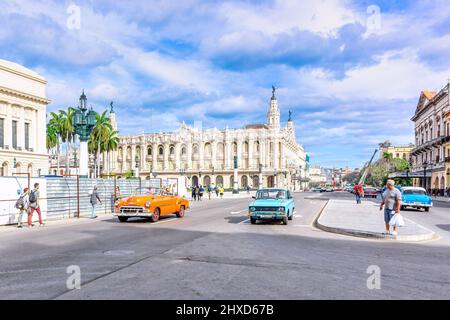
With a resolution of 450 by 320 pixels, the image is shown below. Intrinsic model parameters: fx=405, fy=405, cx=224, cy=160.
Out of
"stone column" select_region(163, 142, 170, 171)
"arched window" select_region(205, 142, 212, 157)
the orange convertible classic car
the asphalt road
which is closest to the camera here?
the asphalt road

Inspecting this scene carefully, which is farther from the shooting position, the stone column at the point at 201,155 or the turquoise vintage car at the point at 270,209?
the stone column at the point at 201,155

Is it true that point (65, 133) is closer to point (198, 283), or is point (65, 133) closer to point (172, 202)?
point (172, 202)

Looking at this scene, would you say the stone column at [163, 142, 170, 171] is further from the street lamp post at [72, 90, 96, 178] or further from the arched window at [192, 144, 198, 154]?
the street lamp post at [72, 90, 96, 178]

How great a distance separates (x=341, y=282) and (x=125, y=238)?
751 centimetres

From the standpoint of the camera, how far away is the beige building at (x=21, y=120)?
178ft

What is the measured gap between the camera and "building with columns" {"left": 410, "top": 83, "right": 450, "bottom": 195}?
58.5m

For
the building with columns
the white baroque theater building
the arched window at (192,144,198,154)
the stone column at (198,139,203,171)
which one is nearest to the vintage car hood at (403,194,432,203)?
the building with columns

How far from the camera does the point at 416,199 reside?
88.2ft

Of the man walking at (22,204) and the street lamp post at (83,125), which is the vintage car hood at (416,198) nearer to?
the street lamp post at (83,125)

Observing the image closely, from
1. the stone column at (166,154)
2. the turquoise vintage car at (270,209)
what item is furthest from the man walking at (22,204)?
the stone column at (166,154)

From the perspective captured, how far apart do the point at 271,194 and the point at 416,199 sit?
14.0 metres

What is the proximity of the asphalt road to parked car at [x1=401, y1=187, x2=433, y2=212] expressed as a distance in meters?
15.1

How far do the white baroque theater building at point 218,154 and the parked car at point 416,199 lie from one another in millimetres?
76067

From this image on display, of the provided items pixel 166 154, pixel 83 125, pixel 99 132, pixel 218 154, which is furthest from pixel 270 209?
pixel 166 154
